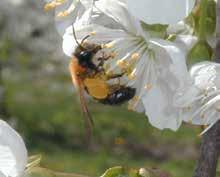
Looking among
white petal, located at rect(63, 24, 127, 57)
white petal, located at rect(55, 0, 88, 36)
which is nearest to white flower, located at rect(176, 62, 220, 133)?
white petal, located at rect(63, 24, 127, 57)

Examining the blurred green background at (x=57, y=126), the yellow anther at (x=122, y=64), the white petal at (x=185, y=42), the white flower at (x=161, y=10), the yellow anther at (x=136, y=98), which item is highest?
the white flower at (x=161, y=10)

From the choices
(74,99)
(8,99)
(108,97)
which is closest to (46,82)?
(74,99)

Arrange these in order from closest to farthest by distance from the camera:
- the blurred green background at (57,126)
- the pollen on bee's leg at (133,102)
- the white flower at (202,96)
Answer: the white flower at (202,96)
the pollen on bee's leg at (133,102)
the blurred green background at (57,126)

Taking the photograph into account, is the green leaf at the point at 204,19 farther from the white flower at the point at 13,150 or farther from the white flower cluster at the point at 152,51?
the white flower at the point at 13,150

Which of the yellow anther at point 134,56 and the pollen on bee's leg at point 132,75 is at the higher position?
the yellow anther at point 134,56

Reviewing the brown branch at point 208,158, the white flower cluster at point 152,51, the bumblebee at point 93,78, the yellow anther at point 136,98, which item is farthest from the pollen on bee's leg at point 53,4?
the brown branch at point 208,158

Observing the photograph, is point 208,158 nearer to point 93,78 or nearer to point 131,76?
point 131,76

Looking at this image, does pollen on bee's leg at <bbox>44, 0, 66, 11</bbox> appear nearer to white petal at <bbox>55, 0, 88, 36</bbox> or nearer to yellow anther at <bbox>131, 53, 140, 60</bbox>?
white petal at <bbox>55, 0, 88, 36</bbox>
